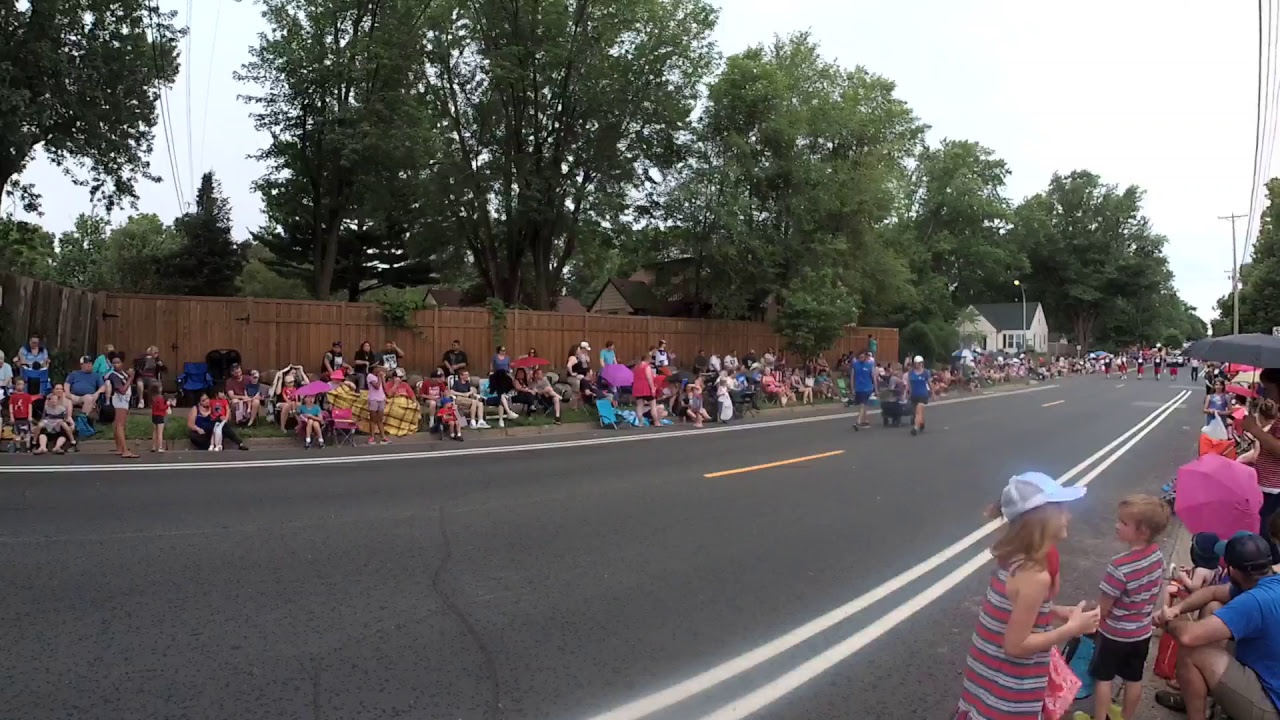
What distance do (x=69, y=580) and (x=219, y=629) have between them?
5.71ft

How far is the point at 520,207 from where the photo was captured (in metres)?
25.6

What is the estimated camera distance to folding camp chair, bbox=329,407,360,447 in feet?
46.1

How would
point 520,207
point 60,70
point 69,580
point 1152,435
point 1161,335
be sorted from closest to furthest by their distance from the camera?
1. point 69,580
2. point 1152,435
3. point 60,70
4. point 520,207
5. point 1161,335

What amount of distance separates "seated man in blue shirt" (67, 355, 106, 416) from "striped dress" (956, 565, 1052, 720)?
14809mm

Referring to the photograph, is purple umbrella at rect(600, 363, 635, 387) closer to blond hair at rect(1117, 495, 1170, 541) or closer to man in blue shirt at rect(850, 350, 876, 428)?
man in blue shirt at rect(850, 350, 876, 428)

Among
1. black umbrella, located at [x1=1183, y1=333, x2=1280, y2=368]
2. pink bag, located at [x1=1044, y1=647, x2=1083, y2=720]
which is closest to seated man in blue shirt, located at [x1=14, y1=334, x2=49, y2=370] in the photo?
pink bag, located at [x1=1044, y1=647, x2=1083, y2=720]

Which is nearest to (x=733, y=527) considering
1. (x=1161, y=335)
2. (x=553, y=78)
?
(x=553, y=78)

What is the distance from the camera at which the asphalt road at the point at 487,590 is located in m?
3.99

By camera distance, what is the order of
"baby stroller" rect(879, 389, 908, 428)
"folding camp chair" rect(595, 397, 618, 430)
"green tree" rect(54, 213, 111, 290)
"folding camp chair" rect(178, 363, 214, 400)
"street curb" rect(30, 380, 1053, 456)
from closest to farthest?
1. "street curb" rect(30, 380, 1053, 456)
2. "folding camp chair" rect(178, 363, 214, 400)
3. "folding camp chair" rect(595, 397, 618, 430)
4. "baby stroller" rect(879, 389, 908, 428)
5. "green tree" rect(54, 213, 111, 290)

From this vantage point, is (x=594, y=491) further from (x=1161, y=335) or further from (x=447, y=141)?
(x=1161, y=335)

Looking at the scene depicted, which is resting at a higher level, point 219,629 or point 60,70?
point 60,70

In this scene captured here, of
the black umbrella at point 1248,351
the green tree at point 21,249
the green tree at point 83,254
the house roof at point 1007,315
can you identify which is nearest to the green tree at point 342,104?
the green tree at point 21,249

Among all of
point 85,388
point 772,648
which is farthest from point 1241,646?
point 85,388

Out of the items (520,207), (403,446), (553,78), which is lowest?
(403,446)
